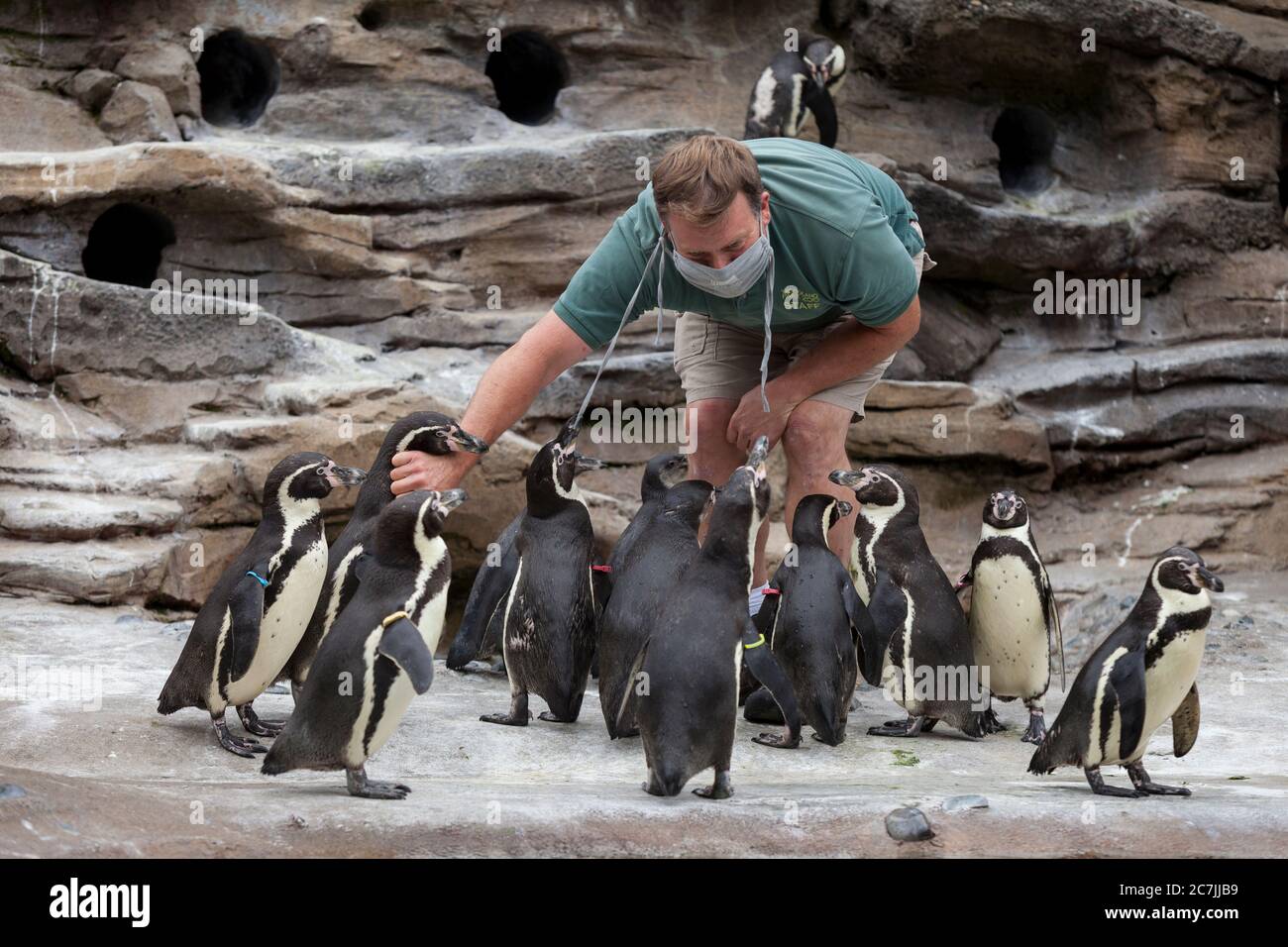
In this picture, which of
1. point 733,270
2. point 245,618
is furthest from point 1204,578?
point 245,618

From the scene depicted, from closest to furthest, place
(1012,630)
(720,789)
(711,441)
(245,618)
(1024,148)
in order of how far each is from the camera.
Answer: (720,789) < (245,618) < (1012,630) < (711,441) < (1024,148)

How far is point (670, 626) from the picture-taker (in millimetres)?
3500

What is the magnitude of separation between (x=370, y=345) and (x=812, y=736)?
14.5 ft

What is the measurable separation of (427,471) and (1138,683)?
1879mm

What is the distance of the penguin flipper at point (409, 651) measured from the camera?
10.3 feet

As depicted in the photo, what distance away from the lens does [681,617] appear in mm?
3514

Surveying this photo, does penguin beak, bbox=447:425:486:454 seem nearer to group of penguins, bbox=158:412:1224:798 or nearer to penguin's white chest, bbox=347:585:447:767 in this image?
group of penguins, bbox=158:412:1224:798

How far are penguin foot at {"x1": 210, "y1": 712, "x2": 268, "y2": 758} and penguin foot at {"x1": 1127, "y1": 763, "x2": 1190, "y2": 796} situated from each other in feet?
7.26

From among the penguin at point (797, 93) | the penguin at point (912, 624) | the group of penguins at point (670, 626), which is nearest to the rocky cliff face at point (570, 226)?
the penguin at point (797, 93)

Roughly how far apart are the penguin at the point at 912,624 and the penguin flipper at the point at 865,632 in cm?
→ 4

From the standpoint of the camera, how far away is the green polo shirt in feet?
12.7

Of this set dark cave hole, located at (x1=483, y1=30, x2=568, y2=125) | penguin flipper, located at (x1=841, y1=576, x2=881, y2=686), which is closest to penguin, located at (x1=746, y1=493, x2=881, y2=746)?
penguin flipper, located at (x1=841, y1=576, x2=881, y2=686)

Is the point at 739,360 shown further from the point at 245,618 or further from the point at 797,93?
the point at 797,93

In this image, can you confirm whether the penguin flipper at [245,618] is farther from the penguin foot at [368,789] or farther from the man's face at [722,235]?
the man's face at [722,235]
